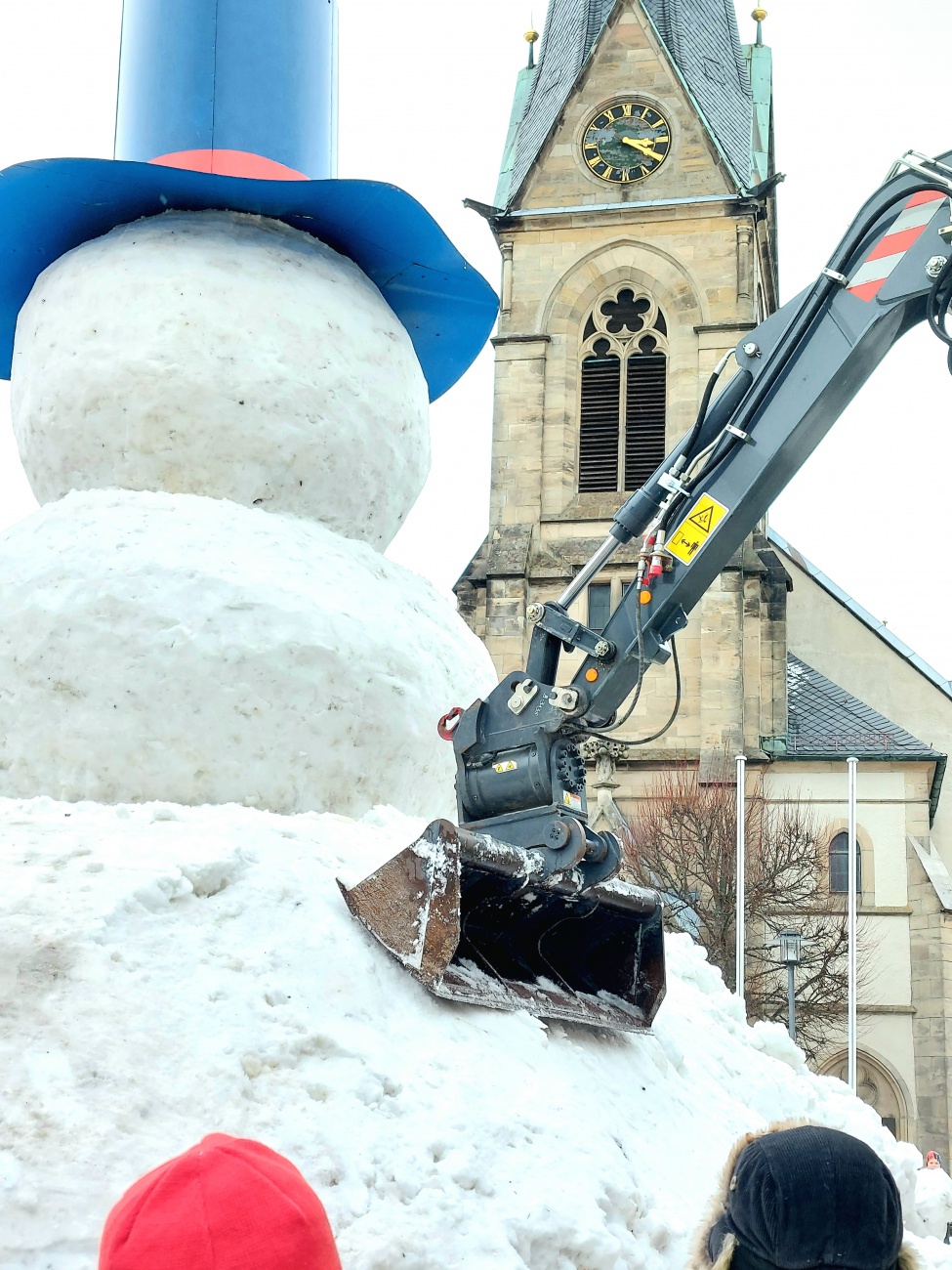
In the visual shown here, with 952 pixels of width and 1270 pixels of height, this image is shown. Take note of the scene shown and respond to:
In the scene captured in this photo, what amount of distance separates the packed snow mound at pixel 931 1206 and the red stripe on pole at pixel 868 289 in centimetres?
329

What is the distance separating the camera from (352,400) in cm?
545

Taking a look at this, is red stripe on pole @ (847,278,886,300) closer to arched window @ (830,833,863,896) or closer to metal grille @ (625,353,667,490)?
arched window @ (830,833,863,896)

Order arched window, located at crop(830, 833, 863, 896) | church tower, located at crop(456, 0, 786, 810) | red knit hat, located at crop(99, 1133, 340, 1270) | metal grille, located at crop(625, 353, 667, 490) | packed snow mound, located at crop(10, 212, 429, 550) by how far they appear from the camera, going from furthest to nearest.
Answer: metal grille, located at crop(625, 353, 667, 490) < church tower, located at crop(456, 0, 786, 810) < arched window, located at crop(830, 833, 863, 896) < packed snow mound, located at crop(10, 212, 429, 550) < red knit hat, located at crop(99, 1133, 340, 1270)

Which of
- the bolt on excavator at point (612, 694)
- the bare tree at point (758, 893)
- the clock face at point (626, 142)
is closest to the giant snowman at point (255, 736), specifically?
the bolt on excavator at point (612, 694)

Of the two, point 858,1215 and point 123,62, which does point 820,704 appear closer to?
point 123,62

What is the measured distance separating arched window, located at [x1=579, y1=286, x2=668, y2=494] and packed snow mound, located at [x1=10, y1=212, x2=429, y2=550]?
27.3 m

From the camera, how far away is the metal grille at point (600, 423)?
33125mm

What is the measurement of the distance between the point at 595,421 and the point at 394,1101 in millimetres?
30345

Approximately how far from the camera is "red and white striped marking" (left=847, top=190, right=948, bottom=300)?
6164mm

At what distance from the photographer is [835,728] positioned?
31.3 meters

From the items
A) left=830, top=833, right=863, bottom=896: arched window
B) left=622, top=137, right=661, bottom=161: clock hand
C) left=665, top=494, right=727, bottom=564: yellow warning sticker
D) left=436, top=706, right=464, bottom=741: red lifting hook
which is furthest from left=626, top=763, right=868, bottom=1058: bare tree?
left=436, top=706, right=464, bottom=741: red lifting hook

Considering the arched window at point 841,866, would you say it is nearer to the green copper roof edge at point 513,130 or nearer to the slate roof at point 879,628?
the slate roof at point 879,628

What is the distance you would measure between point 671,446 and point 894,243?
87.6 ft

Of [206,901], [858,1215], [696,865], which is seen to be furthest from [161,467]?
[696,865]
